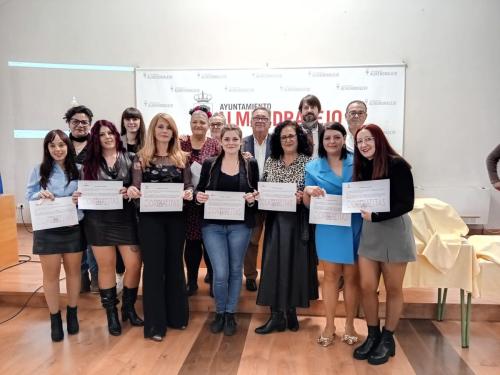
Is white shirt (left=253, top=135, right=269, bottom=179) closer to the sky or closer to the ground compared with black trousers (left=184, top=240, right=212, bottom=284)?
closer to the sky

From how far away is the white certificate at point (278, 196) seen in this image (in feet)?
8.00

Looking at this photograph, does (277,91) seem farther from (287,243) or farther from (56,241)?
(56,241)

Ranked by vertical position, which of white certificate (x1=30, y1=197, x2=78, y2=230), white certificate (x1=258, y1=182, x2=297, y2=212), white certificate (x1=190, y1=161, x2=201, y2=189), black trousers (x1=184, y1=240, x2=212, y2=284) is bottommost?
black trousers (x1=184, y1=240, x2=212, y2=284)

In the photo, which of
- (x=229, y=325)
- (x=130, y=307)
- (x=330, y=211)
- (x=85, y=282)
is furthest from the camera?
(x=85, y=282)

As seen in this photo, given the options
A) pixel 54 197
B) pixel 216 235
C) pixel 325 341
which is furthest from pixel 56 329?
pixel 325 341

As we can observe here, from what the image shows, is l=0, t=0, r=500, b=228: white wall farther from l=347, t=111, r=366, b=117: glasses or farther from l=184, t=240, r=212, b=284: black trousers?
l=184, t=240, r=212, b=284: black trousers

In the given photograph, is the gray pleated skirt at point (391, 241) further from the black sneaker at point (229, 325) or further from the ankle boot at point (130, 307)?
the ankle boot at point (130, 307)

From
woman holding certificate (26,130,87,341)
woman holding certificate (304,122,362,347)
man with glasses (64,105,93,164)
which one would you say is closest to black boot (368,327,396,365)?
woman holding certificate (304,122,362,347)

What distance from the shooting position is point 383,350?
2.29 meters

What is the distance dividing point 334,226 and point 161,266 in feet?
4.00

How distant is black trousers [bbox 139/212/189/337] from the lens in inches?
97.5

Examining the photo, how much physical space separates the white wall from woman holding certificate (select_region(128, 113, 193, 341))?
2.95 m

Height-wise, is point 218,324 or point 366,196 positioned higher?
point 366,196

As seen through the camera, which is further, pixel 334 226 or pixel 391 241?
pixel 334 226
